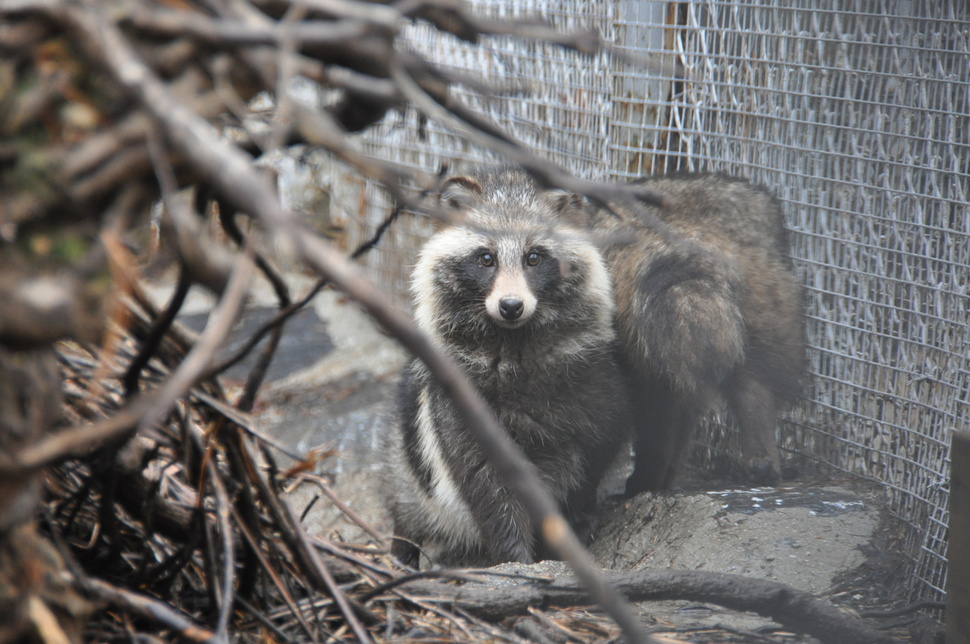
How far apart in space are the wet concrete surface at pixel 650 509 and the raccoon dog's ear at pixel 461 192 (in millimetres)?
1177

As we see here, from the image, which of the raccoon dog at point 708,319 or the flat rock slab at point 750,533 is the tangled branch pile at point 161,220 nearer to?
the flat rock slab at point 750,533

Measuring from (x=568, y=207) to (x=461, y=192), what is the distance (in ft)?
1.74

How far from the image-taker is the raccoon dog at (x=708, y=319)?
3.82 metres

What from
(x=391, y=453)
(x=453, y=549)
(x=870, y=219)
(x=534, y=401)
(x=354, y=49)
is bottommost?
(x=453, y=549)

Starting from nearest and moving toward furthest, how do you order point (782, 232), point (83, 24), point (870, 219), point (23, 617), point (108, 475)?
1. point (83, 24)
2. point (23, 617)
3. point (108, 475)
4. point (870, 219)
5. point (782, 232)

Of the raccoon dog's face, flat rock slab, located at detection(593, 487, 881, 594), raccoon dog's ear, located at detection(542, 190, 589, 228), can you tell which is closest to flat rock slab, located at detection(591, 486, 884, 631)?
flat rock slab, located at detection(593, 487, 881, 594)

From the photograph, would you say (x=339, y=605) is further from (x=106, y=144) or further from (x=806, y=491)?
(x=806, y=491)

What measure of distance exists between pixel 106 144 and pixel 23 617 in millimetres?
716

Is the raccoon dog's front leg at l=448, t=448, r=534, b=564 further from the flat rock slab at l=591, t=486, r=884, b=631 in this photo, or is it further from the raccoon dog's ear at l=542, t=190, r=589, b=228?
the raccoon dog's ear at l=542, t=190, r=589, b=228

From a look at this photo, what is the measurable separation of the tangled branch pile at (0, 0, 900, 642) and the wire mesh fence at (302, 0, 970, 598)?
1.06 meters

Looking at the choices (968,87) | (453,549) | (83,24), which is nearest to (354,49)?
(83,24)

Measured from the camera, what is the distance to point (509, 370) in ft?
12.5

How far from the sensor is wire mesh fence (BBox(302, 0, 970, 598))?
3.04 meters

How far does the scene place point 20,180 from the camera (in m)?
1.24
